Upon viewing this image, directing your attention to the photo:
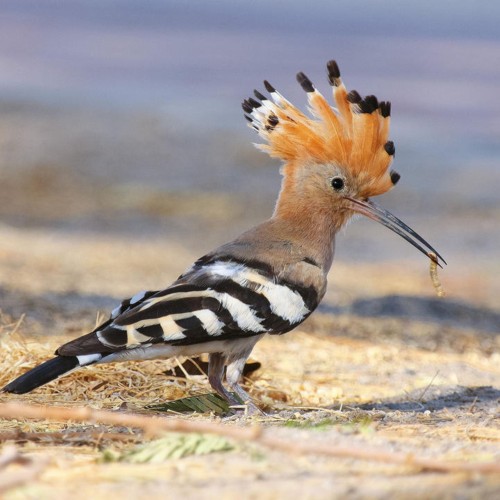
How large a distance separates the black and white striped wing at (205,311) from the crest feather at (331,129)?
2.60 ft

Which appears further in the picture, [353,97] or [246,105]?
[246,105]

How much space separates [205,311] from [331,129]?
125cm

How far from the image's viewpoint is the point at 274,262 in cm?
463

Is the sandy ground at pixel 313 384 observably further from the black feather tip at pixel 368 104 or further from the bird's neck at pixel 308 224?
the black feather tip at pixel 368 104

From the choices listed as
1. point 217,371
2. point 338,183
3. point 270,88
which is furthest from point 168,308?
point 270,88

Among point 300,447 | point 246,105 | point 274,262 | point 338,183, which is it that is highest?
point 246,105

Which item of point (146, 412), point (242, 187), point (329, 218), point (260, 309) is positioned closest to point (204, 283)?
point (260, 309)

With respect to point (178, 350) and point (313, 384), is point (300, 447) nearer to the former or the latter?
point (178, 350)

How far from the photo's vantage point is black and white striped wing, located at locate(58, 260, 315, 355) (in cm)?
415

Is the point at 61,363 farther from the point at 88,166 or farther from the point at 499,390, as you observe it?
the point at 88,166

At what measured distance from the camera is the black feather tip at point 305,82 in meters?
5.06

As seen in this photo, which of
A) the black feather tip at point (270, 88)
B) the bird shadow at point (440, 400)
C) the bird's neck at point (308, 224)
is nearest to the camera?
the bird shadow at point (440, 400)

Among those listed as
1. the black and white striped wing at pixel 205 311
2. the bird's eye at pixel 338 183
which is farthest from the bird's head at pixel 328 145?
the black and white striped wing at pixel 205 311

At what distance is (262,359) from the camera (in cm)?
597
